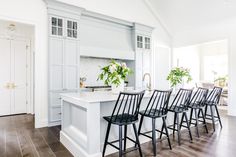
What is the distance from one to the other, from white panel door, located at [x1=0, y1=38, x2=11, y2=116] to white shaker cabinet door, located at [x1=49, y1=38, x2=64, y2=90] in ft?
7.00

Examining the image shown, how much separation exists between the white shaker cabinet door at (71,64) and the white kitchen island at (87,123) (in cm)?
137

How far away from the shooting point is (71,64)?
4.41 m

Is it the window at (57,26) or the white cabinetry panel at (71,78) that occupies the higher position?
the window at (57,26)

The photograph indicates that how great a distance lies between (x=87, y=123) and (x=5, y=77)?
4322mm

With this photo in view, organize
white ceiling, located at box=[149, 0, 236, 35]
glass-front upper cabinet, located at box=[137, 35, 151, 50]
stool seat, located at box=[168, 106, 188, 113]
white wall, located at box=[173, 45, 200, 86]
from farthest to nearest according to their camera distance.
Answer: white wall, located at box=[173, 45, 200, 86], glass-front upper cabinet, located at box=[137, 35, 151, 50], white ceiling, located at box=[149, 0, 236, 35], stool seat, located at box=[168, 106, 188, 113]

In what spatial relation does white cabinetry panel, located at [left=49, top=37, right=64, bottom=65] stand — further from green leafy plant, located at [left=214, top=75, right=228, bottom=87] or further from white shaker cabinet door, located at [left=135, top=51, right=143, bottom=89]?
green leafy plant, located at [left=214, top=75, right=228, bottom=87]

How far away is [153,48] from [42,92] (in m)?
4.56

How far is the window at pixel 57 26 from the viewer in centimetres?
416

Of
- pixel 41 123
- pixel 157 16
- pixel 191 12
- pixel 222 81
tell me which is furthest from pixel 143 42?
pixel 222 81

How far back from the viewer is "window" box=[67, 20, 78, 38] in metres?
4.38

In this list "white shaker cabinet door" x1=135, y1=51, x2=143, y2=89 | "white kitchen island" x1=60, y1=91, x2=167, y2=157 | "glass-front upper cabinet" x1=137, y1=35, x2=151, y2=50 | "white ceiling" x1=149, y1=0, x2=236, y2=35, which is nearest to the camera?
"white kitchen island" x1=60, y1=91, x2=167, y2=157

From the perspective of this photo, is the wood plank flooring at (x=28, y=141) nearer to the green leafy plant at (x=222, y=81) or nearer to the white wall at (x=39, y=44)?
the white wall at (x=39, y=44)

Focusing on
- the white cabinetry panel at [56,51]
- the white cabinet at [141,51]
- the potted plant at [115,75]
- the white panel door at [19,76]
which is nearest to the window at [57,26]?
the white cabinetry panel at [56,51]

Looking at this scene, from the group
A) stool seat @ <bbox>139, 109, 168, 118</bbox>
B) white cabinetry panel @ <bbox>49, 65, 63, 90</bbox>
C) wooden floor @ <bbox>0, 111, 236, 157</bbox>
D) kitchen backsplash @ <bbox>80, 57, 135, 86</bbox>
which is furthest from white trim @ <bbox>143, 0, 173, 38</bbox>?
stool seat @ <bbox>139, 109, 168, 118</bbox>
